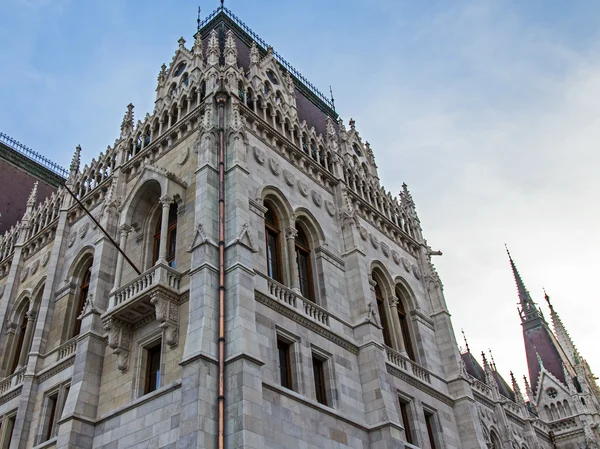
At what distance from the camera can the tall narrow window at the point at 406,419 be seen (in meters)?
23.7

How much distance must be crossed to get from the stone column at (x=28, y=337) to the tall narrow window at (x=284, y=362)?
11.8 metres

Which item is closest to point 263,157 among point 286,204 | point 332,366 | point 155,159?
point 286,204

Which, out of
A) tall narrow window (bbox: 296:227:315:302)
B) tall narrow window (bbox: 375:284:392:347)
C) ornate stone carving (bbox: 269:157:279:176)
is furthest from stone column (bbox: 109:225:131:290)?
tall narrow window (bbox: 375:284:392:347)

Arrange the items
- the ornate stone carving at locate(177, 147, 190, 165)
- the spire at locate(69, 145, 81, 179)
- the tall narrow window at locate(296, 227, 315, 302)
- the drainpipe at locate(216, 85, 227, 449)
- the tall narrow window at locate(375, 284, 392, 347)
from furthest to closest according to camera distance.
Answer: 1. the spire at locate(69, 145, 81, 179)
2. the tall narrow window at locate(375, 284, 392, 347)
3. the ornate stone carving at locate(177, 147, 190, 165)
4. the tall narrow window at locate(296, 227, 315, 302)
5. the drainpipe at locate(216, 85, 227, 449)

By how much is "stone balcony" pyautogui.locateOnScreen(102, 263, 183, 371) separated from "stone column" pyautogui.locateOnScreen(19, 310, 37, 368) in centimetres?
734

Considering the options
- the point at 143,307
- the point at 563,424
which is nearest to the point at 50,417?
the point at 143,307

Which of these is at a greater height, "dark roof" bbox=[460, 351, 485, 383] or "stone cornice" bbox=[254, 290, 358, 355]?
"dark roof" bbox=[460, 351, 485, 383]

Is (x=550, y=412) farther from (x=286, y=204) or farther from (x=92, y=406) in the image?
(x=92, y=406)

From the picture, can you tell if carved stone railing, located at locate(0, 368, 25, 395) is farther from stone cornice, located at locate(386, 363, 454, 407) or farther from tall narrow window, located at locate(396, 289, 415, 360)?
tall narrow window, located at locate(396, 289, 415, 360)

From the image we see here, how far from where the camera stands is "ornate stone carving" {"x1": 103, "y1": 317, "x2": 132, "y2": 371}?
19961mm

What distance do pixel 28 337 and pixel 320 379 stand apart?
13.1m

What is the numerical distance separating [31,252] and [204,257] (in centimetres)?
1467

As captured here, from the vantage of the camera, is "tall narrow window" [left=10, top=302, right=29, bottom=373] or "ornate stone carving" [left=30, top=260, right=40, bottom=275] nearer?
"tall narrow window" [left=10, top=302, right=29, bottom=373]

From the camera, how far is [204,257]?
1916 cm
